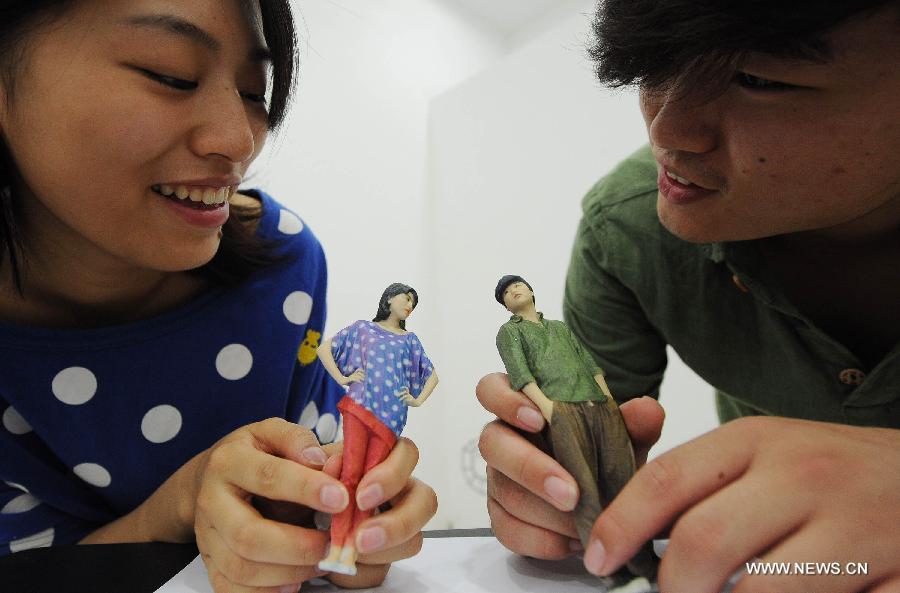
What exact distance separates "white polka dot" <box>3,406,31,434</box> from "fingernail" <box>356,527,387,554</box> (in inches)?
22.8

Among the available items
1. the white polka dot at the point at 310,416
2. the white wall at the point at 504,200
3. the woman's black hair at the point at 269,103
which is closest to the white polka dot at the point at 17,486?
the woman's black hair at the point at 269,103

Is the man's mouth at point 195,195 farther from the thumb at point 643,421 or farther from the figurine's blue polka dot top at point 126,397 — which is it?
the thumb at point 643,421

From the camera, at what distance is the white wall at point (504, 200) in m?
1.87

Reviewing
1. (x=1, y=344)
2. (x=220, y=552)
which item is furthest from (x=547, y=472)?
(x=1, y=344)

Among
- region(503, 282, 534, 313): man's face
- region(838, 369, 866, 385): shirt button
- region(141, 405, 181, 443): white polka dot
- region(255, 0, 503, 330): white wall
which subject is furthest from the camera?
region(255, 0, 503, 330): white wall

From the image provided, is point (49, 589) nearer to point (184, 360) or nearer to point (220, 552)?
point (220, 552)

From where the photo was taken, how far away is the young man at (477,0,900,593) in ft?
1.48

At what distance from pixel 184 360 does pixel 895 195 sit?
0.93 m

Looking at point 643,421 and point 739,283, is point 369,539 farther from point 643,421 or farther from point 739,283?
point 739,283

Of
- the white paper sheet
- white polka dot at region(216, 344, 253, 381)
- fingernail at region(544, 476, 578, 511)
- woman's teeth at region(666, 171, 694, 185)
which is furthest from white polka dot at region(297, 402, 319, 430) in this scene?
woman's teeth at region(666, 171, 694, 185)

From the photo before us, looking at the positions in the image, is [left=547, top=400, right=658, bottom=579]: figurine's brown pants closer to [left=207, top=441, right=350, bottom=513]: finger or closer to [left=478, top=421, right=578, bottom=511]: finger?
[left=478, top=421, right=578, bottom=511]: finger

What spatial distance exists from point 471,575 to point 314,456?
192 millimetres

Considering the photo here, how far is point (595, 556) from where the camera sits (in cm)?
50

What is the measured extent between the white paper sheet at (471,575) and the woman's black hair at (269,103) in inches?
17.3
